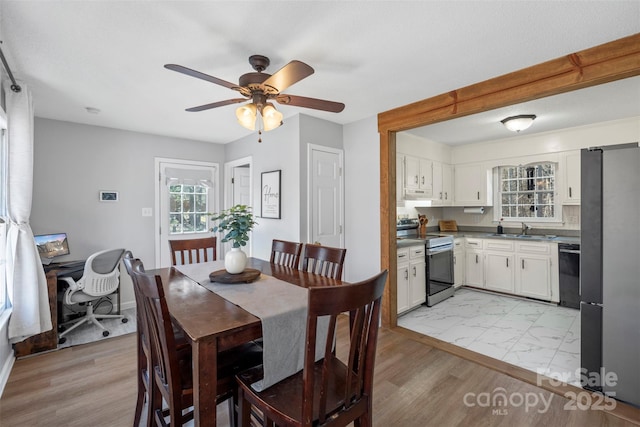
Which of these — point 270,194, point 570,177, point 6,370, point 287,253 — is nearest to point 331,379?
point 287,253

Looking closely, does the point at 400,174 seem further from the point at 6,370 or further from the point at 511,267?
the point at 6,370

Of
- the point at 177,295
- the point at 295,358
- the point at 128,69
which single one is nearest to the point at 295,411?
the point at 295,358

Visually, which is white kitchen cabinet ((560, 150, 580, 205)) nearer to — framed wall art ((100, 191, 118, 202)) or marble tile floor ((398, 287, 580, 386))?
marble tile floor ((398, 287, 580, 386))

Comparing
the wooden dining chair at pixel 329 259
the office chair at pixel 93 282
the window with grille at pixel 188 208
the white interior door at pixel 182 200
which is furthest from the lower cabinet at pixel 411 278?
the office chair at pixel 93 282

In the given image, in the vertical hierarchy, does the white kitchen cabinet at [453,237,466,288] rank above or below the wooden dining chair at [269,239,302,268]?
below

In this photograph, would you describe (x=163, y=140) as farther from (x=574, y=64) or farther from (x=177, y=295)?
(x=574, y=64)

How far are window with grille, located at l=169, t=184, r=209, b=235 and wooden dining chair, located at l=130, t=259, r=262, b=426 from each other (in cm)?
289

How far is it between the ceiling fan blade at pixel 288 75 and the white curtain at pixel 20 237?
2.17 meters

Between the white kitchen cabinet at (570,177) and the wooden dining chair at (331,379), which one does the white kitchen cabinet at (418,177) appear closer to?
the white kitchen cabinet at (570,177)

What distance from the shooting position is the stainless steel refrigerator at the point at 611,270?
191 centimetres

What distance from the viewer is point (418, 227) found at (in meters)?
4.81

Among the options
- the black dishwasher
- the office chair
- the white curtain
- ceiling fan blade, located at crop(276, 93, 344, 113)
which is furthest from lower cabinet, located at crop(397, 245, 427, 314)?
the white curtain

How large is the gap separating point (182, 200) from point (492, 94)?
13.2ft

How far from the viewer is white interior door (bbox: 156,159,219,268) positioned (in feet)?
13.5
